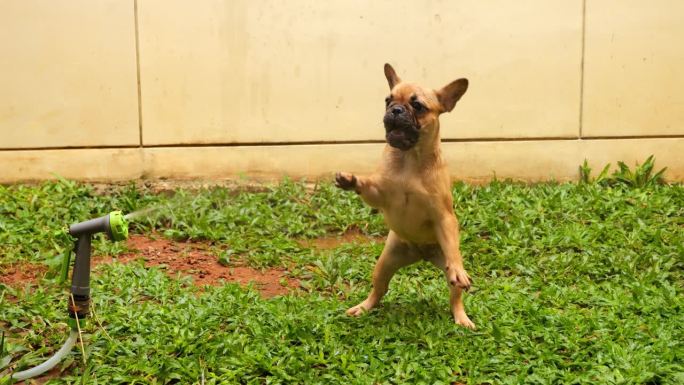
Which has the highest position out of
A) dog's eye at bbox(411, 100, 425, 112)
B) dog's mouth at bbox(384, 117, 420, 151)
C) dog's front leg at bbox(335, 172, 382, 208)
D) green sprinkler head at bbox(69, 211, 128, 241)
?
dog's eye at bbox(411, 100, 425, 112)

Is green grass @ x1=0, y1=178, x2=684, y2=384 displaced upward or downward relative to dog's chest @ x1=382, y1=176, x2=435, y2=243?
downward

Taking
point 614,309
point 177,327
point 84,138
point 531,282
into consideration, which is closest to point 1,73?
point 84,138

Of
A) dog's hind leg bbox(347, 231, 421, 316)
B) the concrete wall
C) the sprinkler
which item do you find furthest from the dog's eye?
the concrete wall

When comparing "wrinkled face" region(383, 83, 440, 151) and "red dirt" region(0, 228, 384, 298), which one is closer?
"wrinkled face" region(383, 83, 440, 151)

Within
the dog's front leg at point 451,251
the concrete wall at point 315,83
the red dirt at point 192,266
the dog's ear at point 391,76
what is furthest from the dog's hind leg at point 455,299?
the concrete wall at point 315,83

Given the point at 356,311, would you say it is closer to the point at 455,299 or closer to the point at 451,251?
the point at 455,299

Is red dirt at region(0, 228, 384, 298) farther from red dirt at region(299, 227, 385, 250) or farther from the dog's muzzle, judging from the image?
the dog's muzzle

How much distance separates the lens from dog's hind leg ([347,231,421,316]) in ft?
17.7

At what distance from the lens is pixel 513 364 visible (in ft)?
15.6

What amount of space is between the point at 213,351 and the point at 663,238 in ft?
Answer: 15.3

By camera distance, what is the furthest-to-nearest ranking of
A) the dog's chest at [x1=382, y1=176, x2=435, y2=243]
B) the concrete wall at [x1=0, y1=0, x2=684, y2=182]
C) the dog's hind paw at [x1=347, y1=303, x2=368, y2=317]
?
the concrete wall at [x1=0, y1=0, x2=684, y2=182] < the dog's hind paw at [x1=347, y1=303, x2=368, y2=317] < the dog's chest at [x1=382, y1=176, x2=435, y2=243]

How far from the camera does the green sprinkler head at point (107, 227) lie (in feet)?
14.6

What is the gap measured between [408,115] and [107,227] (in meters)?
2.03

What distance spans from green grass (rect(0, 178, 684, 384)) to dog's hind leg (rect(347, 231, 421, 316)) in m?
0.12
